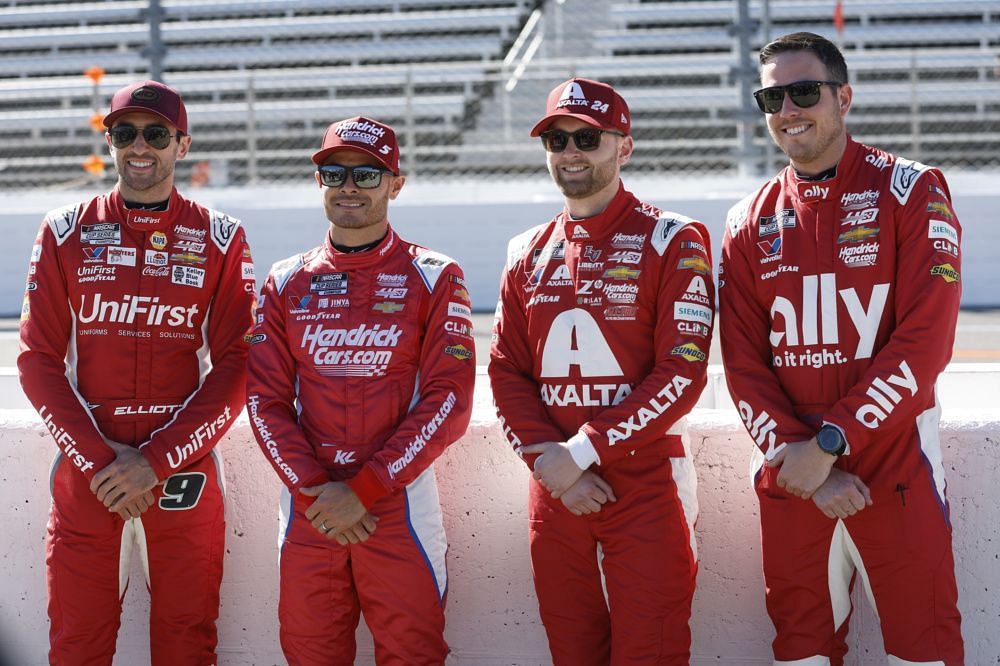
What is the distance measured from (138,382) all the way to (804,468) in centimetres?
178

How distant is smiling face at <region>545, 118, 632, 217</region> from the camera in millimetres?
2840

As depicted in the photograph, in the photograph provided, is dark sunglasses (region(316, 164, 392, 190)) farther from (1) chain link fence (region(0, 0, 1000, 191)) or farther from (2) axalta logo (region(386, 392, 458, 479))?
(1) chain link fence (region(0, 0, 1000, 191))

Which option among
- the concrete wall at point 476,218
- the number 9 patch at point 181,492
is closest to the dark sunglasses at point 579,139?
the number 9 patch at point 181,492

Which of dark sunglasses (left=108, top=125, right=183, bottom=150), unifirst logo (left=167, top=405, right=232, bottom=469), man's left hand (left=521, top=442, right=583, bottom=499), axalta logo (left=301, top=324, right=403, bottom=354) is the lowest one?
man's left hand (left=521, top=442, right=583, bottom=499)

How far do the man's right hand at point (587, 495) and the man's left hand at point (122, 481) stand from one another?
3.59 feet

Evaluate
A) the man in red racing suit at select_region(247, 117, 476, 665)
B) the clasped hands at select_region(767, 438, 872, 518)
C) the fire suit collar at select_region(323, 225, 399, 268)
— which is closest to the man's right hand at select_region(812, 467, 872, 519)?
the clasped hands at select_region(767, 438, 872, 518)

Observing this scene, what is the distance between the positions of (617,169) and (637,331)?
45cm

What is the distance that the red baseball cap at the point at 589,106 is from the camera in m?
2.82

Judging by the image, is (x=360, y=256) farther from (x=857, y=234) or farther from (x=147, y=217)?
(x=857, y=234)

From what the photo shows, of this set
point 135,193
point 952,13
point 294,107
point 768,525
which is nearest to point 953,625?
point 768,525

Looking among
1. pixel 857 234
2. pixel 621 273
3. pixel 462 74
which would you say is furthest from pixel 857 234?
pixel 462 74

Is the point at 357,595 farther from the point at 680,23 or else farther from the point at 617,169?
the point at 680,23

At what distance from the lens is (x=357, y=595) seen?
282 centimetres

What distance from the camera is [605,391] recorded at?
279cm
